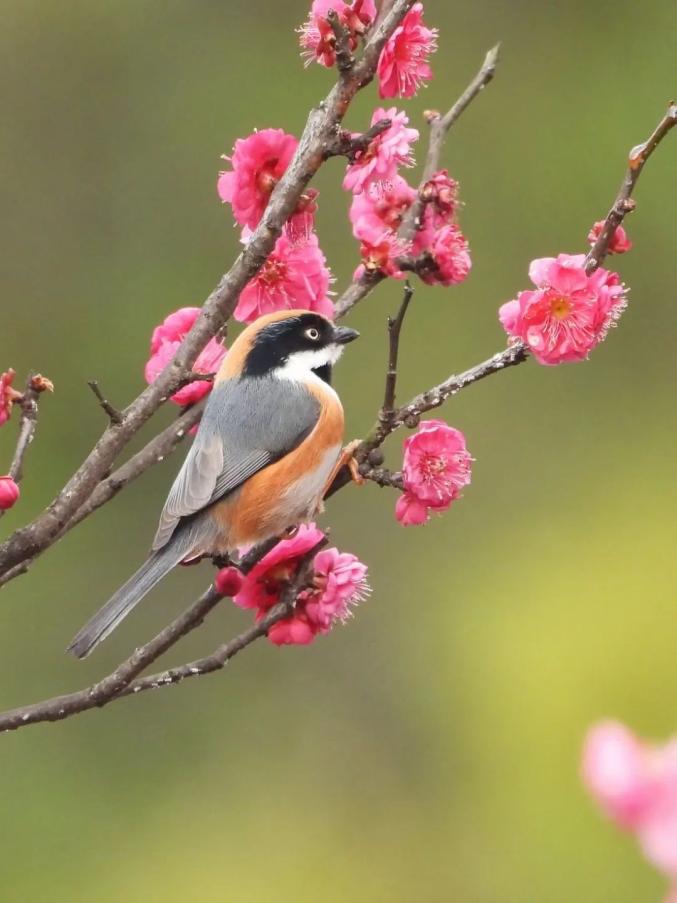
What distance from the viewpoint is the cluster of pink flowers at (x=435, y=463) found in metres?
2.59

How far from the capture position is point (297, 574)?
2625 mm

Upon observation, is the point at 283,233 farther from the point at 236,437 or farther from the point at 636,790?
the point at 636,790

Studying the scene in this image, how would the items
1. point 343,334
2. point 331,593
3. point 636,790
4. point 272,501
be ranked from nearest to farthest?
point 636,790 → point 331,593 → point 272,501 → point 343,334

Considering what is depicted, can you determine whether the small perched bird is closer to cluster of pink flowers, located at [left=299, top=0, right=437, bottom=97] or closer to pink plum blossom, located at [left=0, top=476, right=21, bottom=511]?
pink plum blossom, located at [left=0, top=476, right=21, bottom=511]

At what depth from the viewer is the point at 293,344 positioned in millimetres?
3426

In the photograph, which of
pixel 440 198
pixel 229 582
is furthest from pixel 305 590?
pixel 440 198

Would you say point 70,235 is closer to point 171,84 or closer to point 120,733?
point 171,84

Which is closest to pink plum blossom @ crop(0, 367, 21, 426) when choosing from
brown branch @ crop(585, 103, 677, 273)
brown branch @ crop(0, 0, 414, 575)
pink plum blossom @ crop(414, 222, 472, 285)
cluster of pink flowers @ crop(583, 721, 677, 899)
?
brown branch @ crop(0, 0, 414, 575)

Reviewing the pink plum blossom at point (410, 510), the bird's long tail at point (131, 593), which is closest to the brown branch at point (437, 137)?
the pink plum blossom at point (410, 510)

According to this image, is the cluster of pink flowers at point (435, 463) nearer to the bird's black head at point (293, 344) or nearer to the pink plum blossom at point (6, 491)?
the pink plum blossom at point (6, 491)

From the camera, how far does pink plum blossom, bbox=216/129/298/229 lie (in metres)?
2.70

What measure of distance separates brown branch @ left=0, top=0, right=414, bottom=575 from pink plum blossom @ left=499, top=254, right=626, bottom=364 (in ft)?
1.14

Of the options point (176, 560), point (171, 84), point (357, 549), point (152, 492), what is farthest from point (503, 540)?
point (176, 560)

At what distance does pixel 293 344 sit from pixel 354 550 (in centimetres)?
680
